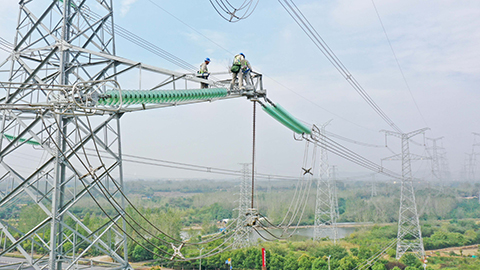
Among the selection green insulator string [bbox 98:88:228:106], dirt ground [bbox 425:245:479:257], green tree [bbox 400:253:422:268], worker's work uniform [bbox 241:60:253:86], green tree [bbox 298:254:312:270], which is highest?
worker's work uniform [bbox 241:60:253:86]

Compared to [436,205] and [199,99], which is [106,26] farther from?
[436,205]

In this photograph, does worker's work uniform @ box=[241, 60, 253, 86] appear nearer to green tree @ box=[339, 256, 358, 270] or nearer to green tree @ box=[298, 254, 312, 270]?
green tree @ box=[298, 254, 312, 270]

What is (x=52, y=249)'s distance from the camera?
6418 mm

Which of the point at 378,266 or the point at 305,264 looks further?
the point at 305,264

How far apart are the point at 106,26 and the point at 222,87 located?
3641 millimetres

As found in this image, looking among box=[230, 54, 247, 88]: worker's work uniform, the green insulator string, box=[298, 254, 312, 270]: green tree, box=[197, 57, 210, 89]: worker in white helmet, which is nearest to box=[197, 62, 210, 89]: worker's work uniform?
box=[197, 57, 210, 89]: worker in white helmet

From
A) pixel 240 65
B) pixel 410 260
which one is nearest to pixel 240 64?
pixel 240 65

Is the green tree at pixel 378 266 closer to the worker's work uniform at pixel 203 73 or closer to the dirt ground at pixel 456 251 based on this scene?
the dirt ground at pixel 456 251

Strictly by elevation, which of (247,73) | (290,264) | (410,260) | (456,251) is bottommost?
(456,251)

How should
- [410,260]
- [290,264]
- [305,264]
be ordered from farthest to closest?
[290,264]
[410,260]
[305,264]

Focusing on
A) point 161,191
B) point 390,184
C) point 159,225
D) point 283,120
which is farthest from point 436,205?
point 161,191

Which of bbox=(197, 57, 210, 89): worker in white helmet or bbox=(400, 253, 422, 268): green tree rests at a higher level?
bbox=(197, 57, 210, 89): worker in white helmet

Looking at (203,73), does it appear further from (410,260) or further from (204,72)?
(410,260)

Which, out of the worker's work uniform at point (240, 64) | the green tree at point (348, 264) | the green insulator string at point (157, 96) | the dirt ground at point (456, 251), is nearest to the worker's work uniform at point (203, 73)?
the green insulator string at point (157, 96)
